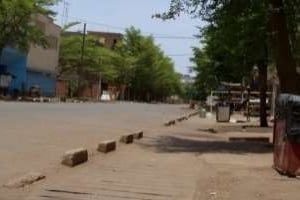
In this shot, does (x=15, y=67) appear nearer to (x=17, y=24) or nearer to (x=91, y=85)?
(x=17, y=24)

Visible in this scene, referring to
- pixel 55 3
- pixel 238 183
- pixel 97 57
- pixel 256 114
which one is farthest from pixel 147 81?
pixel 238 183

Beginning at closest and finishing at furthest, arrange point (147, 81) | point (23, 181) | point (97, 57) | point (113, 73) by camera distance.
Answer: point (23, 181) < point (97, 57) < point (113, 73) < point (147, 81)

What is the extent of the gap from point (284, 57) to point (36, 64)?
219 feet

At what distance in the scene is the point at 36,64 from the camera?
82188mm

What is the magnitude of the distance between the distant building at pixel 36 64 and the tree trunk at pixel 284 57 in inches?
2122

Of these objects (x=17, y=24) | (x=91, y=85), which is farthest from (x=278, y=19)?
(x=91, y=85)

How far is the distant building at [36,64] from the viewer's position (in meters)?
74.2

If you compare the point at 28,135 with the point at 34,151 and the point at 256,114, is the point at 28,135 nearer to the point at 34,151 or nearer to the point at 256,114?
the point at 34,151

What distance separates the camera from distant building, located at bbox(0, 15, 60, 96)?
74.2 m

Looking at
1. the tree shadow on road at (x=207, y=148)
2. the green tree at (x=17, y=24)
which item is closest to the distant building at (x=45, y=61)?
the green tree at (x=17, y=24)

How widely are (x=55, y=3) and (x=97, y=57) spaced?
29196mm

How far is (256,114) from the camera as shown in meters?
52.7

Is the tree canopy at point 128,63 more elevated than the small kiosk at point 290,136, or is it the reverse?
the tree canopy at point 128,63

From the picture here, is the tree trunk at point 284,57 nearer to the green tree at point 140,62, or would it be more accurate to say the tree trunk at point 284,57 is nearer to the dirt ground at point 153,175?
the dirt ground at point 153,175
